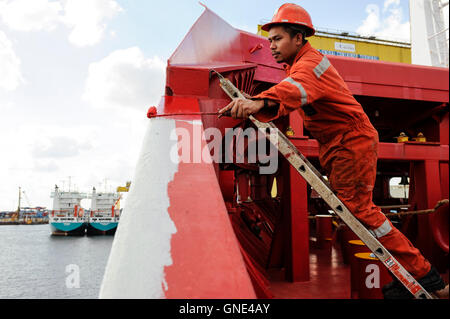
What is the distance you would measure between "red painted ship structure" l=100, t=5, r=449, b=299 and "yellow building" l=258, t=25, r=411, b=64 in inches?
567

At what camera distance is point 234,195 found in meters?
4.10

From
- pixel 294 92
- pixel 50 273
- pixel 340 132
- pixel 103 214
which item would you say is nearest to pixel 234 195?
pixel 340 132

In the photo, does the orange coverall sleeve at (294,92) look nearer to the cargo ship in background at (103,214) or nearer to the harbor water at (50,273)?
the harbor water at (50,273)

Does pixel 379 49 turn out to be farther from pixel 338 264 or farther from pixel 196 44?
pixel 196 44

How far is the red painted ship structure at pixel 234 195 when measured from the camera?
3.18 ft

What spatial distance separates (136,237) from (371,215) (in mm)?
1185

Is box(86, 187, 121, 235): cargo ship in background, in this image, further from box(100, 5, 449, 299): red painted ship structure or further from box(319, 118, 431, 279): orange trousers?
box(319, 118, 431, 279): orange trousers

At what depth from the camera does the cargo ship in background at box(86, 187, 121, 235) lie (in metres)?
49.7

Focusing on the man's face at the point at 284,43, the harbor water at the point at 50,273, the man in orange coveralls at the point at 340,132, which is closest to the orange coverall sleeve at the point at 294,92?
the man in orange coveralls at the point at 340,132

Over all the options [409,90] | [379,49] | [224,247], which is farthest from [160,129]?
[379,49]

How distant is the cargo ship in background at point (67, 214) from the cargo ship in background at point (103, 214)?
1.35 m

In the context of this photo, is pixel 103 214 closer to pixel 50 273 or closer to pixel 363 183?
pixel 50 273

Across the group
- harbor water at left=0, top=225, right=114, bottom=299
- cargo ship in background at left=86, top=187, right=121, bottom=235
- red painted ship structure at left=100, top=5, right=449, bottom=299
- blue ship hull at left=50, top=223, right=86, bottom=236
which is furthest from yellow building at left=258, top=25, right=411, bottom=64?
blue ship hull at left=50, top=223, right=86, bottom=236
